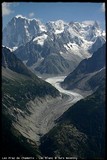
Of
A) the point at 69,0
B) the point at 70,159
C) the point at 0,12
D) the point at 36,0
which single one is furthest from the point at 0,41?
the point at 70,159

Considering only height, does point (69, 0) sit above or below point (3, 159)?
above

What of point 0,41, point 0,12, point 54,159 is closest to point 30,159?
point 54,159

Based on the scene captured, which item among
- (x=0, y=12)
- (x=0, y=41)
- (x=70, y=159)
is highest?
(x=0, y=12)

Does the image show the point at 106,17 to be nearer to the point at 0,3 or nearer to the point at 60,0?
the point at 60,0

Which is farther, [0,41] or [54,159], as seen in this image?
[0,41]

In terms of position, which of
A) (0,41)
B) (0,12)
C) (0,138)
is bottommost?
(0,138)

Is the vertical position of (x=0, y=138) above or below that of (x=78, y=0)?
below

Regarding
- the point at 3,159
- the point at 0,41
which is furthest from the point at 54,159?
the point at 0,41

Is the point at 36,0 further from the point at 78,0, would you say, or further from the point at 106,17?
the point at 106,17
